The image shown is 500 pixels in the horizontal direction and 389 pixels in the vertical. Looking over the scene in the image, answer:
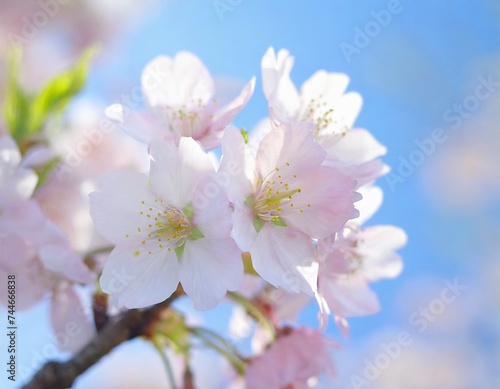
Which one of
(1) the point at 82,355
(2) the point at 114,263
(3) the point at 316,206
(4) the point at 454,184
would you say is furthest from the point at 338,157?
(4) the point at 454,184

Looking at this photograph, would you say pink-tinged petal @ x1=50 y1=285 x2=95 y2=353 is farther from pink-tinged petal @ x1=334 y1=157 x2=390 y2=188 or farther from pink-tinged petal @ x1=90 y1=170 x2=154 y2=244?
pink-tinged petal @ x1=334 y1=157 x2=390 y2=188

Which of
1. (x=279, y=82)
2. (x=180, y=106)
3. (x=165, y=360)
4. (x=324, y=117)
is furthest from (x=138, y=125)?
(x=165, y=360)

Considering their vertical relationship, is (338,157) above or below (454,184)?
above

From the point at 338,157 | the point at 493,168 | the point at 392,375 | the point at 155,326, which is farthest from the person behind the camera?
the point at 493,168

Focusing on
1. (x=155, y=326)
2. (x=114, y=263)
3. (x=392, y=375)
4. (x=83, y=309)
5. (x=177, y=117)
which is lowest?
(x=392, y=375)

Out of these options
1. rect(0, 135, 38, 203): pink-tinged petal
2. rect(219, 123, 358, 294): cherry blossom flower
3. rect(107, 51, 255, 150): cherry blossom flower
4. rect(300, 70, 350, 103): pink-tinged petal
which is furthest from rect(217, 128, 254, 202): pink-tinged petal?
rect(0, 135, 38, 203): pink-tinged petal

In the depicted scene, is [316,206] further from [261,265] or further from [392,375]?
[392,375]

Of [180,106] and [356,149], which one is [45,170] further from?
[356,149]

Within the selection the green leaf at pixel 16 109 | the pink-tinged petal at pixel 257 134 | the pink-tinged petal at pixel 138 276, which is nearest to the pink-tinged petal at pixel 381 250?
the pink-tinged petal at pixel 257 134
